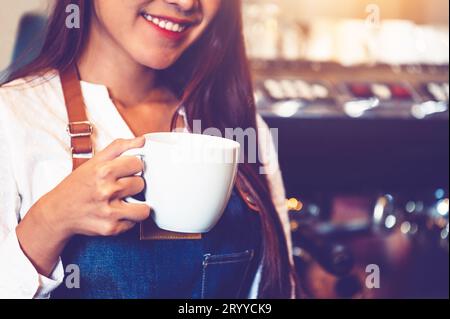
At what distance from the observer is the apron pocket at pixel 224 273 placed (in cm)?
66

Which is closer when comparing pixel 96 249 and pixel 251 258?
pixel 96 249

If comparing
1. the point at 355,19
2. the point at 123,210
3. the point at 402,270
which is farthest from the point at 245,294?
the point at 355,19

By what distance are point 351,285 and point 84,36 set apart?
1.60 ft

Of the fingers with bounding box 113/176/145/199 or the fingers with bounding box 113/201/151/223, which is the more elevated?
the fingers with bounding box 113/176/145/199

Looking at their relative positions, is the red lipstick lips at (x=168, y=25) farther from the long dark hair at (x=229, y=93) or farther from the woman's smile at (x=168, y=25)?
the long dark hair at (x=229, y=93)

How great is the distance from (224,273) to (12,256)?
0.75 ft

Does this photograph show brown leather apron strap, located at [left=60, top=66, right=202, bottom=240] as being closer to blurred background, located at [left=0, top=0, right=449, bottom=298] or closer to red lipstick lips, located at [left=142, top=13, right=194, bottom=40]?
red lipstick lips, located at [left=142, top=13, right=194, bottom=40]

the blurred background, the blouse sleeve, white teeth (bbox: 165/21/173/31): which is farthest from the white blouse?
the blurred background

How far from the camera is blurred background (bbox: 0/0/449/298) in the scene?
954mm

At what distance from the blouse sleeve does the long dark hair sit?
22cm

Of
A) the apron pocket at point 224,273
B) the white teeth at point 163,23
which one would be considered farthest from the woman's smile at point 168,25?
the apron pocket at point 224,273

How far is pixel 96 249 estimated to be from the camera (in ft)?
1.95

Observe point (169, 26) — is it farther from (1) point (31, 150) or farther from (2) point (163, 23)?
(1) point (31, 150)
